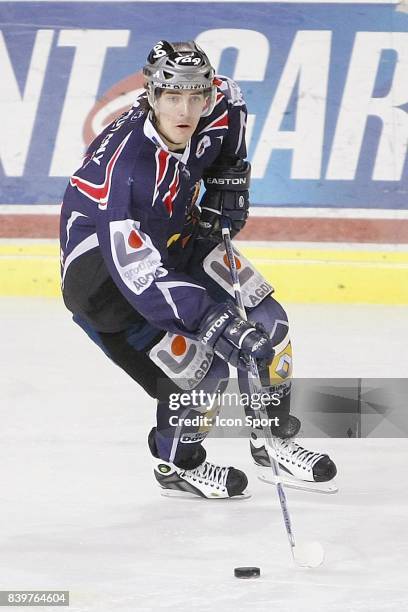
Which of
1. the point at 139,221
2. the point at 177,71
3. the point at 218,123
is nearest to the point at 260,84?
the point at 218,123

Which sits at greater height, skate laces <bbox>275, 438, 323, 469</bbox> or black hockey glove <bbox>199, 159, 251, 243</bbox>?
black hockey glove <bbox>199, 159, 251, 243</bbox>

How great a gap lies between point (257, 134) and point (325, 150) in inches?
11.7

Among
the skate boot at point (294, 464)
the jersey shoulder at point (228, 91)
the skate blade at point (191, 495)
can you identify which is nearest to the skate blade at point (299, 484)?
the skate boot at point (294, 464)

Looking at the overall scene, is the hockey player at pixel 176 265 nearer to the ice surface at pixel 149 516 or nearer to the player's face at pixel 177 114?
the player's face at pixel 177 114

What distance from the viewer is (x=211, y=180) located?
12.1ft

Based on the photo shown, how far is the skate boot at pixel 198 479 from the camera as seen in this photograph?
11.2 feet

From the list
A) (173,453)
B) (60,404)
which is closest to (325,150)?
(60,404)

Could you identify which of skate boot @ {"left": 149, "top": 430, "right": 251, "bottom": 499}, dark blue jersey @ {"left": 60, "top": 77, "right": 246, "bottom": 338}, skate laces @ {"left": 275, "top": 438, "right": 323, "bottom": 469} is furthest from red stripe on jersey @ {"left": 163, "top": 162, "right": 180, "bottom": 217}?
skate laces @ {"left": 275, "top": 438, "right": 323, "bottom": 469}

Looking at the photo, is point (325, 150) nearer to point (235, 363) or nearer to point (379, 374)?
point (379, 374)

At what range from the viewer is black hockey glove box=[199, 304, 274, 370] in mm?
2984

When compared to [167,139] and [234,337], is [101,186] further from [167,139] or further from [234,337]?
[234,337]

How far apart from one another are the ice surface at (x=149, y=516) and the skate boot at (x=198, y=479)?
33 millimetres

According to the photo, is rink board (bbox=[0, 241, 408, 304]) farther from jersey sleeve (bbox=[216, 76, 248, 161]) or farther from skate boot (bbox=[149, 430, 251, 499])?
skate boot (bbox=[149, 430, 251, 499])

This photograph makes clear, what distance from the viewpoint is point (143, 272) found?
10.1 feet
